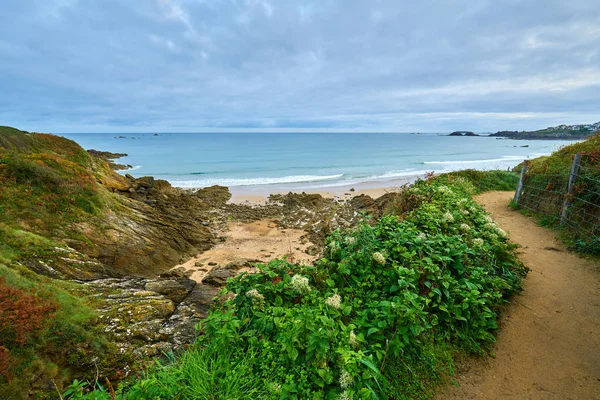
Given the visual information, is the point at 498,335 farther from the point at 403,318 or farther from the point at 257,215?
the point at 257,215

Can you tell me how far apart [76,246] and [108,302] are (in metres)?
3.40

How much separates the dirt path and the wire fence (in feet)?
4.91

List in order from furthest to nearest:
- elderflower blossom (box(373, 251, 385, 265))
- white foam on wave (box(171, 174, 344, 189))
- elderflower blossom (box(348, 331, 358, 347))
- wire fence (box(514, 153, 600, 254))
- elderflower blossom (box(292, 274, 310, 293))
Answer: white foam on wave (box(171, 174, 344, 189))
wire fence (box(514, 153, 600, 254))
elderflower blossom (box(373, 251, 385, 265))
elderflower blossom (box(292, 274, 310, 293))
elderflower blossom (box(348, 331, 358, 347))

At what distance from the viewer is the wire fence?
6.87 m

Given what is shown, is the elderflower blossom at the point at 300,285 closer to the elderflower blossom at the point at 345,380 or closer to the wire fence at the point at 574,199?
the elderflower blossom at the point at 345,380

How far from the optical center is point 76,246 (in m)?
7.98

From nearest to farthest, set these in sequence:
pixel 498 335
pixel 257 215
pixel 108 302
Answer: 1. pixel 498 335
2. pixel 108 302
3. pixel 257 215

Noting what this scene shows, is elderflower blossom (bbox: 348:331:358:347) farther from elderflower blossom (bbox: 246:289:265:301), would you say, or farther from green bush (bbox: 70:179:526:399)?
elderflower blossom (bbox: 246:289:265:301)

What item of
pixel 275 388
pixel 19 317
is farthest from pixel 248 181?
pixel 275 388

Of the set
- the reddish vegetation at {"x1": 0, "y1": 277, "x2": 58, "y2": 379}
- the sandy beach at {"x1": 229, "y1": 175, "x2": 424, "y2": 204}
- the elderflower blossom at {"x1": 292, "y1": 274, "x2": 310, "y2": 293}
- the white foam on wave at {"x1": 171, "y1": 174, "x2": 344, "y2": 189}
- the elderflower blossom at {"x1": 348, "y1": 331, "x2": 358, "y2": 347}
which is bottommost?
the sandy beach at {"x1": 229, "y1": 175, "x2": 424, "y2": 204}

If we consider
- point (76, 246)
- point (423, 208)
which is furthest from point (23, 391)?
point (423, 208)

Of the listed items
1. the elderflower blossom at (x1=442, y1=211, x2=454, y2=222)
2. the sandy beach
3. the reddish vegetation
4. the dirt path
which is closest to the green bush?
the dirt path

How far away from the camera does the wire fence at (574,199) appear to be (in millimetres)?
6868

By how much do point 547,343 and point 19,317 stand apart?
763cm
